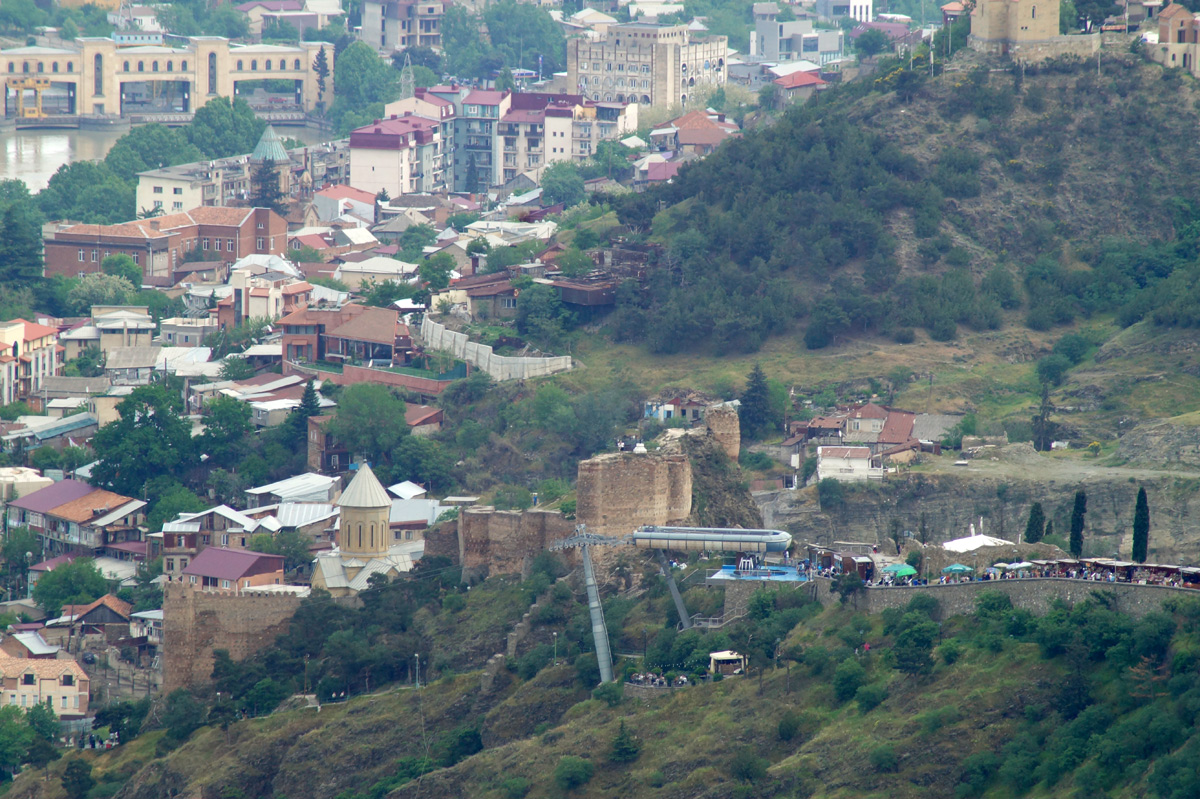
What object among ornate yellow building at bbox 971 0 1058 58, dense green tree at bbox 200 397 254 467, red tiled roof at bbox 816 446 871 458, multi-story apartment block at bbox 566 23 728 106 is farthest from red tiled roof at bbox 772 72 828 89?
red tiled roof at bbox 816 446 871 458

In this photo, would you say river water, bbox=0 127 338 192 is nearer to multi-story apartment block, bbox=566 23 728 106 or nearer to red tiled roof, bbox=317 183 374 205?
multi-story apartment block, bbox=566 23 728 106

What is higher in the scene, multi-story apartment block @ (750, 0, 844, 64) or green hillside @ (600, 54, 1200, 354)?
multi-story apartment block @ (750, 0, 844, 64)

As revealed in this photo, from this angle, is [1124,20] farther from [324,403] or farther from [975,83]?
[324,403]

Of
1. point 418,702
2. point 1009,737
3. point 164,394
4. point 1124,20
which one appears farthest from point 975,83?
point 1009,737

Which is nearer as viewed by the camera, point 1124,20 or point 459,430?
point 459,430

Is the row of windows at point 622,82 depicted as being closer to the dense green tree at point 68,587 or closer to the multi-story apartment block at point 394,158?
the multi-story apartment block at point 394,158

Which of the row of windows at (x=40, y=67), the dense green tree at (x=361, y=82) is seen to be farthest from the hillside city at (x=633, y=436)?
the row of windows at (x=40, y=67)

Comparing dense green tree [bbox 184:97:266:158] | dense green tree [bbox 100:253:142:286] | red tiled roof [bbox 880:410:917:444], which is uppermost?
dense green tree [bbox 184:97:266:158]
